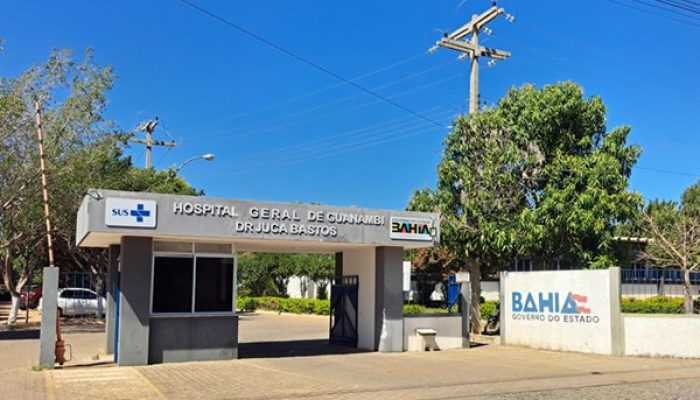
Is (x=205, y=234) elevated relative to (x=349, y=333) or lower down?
elevated

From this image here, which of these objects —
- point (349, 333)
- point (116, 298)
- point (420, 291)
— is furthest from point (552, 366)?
point (420, 291)

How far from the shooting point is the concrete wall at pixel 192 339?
16188 mm

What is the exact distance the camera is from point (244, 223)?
1669 centimetres

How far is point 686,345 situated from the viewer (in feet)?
60.1

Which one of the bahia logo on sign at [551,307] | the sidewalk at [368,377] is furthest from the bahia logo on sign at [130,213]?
the bahia logo on sign at [551,307]

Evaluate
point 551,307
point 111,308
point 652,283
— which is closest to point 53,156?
point 111,308

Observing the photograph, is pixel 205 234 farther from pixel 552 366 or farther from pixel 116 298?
pixel 552 366

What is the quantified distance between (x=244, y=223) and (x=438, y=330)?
23.2 ft

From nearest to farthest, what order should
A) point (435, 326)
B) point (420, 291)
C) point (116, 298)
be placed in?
point (116, 298), point (435, 326), point (420, 291)

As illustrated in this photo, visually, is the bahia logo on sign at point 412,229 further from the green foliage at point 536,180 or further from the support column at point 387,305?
the green foliage at point 536,180

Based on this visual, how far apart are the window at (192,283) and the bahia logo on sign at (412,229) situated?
4.46 m

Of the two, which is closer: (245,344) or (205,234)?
(205,234)

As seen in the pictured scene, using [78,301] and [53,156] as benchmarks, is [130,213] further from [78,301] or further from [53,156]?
[78,301]

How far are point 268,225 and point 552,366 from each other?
7.48 meters
